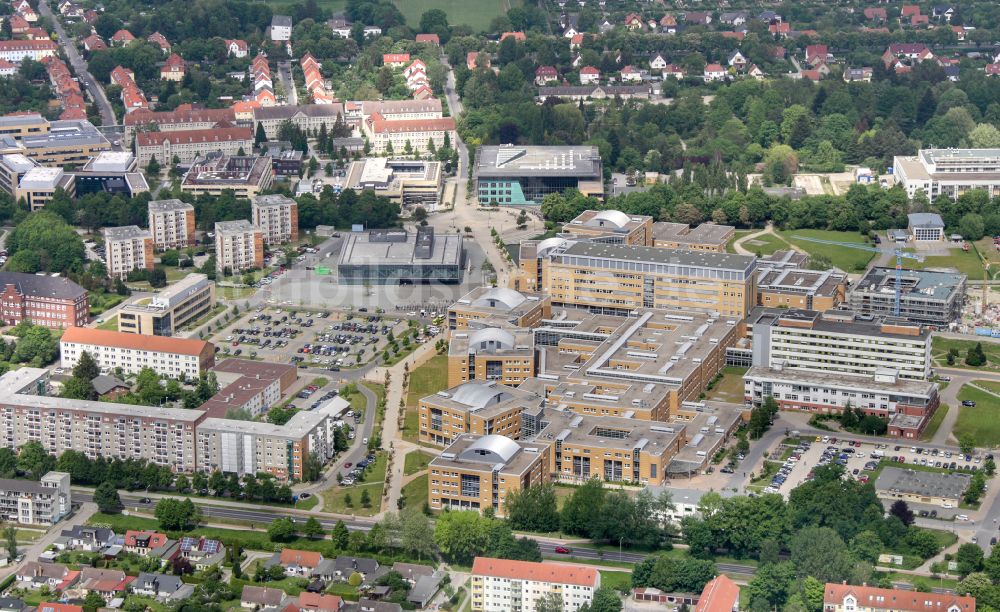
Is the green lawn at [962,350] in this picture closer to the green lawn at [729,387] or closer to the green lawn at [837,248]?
the green lawn at [729,387]

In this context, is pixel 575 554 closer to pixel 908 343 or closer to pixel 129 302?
pixel 908 343

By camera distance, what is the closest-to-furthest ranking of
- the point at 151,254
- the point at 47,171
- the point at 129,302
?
the point at 129,302, the point at 151,254, the point at 47,171

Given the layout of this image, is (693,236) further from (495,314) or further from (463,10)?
(463,10)

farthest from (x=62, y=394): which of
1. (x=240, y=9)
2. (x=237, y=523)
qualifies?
(x=240, y=9)

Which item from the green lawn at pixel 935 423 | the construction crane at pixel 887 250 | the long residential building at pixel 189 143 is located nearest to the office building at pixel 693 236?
the construction crane at pixel 887 250

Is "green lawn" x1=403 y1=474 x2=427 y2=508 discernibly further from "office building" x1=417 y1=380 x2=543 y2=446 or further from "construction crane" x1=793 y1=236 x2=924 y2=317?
"construction crane" x1=793 y1=236 x2=924 y2=317

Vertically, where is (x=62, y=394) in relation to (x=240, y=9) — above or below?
below

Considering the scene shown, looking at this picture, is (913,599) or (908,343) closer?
(913,599)
